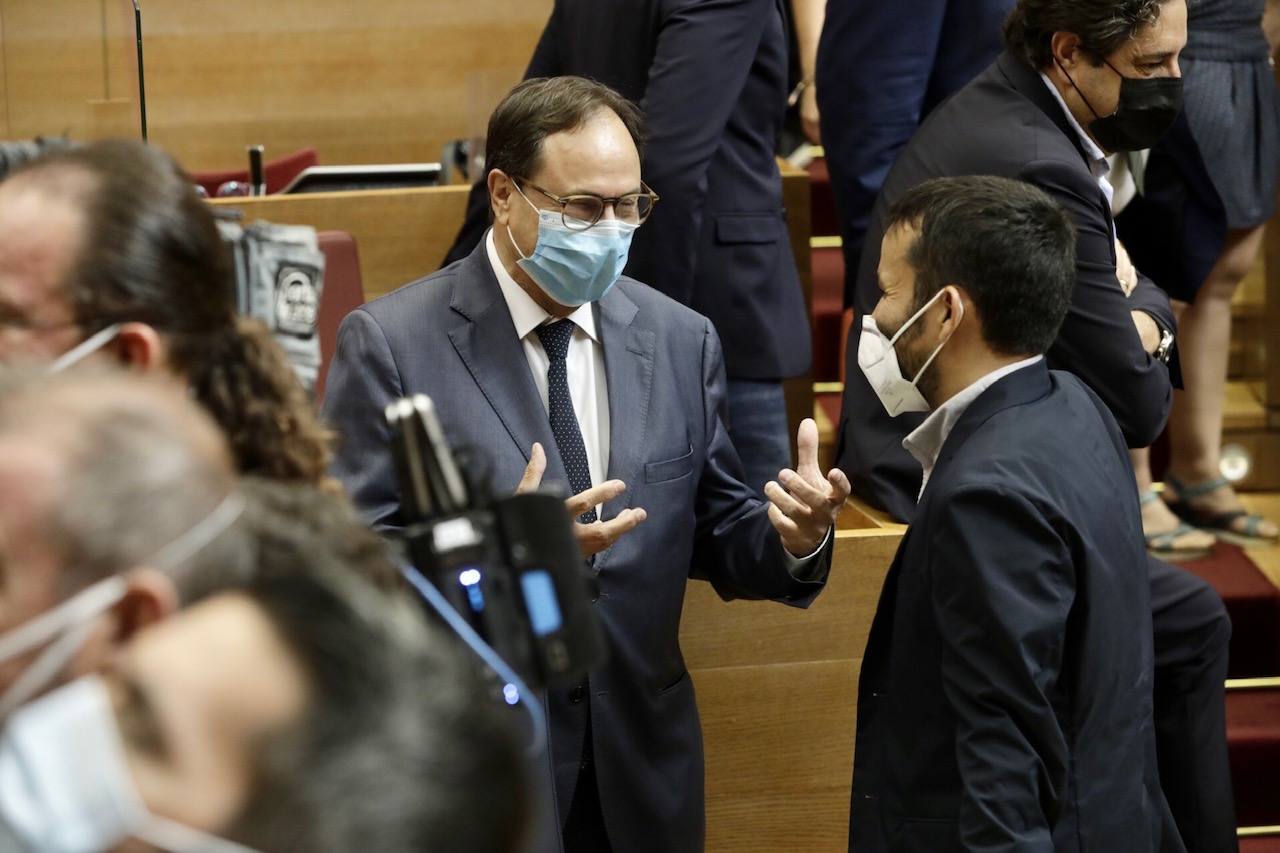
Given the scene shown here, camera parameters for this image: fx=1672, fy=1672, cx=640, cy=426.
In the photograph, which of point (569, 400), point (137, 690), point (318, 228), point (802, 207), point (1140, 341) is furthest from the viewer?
point (802, 207)

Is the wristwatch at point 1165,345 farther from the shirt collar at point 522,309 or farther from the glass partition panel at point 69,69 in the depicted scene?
the glass partition panel at point 69,69

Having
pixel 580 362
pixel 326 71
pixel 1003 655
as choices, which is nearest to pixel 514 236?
pixel 580 362

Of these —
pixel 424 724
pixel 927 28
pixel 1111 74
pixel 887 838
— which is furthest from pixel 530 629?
pixel 927 28

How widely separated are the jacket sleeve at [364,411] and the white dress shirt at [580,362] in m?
0.19

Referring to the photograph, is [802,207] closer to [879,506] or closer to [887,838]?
[879,506]

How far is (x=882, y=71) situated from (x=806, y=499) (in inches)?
53.0

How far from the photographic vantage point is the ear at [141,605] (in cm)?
86

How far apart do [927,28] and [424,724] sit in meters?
2.56

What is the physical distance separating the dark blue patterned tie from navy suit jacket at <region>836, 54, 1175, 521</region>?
1.75 ft

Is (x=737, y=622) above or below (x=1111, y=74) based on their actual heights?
below

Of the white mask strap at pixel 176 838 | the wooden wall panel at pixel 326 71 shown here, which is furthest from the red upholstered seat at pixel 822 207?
the white mask strap at pixel 176 838

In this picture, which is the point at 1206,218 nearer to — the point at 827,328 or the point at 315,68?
the point at 827,328

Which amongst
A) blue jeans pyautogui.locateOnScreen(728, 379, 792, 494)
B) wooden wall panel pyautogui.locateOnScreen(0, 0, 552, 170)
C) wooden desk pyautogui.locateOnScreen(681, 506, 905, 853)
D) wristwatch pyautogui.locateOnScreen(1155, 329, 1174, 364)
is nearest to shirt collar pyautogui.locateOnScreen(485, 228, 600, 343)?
wooden desk pyautogui.locateOnScreen(681, 506, 905, 853)

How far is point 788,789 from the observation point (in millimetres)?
2801
